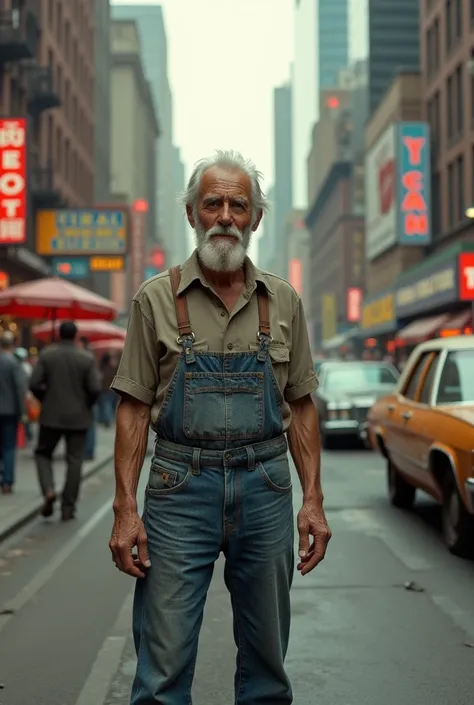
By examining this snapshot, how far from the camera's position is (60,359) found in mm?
10891

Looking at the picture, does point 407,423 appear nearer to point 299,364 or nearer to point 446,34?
point 299,364

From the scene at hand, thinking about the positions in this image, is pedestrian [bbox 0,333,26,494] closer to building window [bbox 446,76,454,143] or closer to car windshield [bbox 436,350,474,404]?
car windshield [bbox 436,350,474,404]

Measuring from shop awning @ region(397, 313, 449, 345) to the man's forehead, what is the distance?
36.1 m

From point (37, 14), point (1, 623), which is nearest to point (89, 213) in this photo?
point (37, 14)

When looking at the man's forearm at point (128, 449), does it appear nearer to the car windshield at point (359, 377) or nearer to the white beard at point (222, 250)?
the white beard at point (222, 250)

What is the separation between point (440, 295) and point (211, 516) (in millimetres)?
37029

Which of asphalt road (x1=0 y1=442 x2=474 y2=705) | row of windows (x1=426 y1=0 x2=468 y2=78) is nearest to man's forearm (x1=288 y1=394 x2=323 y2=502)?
asphalt road (x1=0 y1=442 x2=474 y2=705)

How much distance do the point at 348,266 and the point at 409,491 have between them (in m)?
92.3

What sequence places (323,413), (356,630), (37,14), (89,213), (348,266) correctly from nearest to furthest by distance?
(356,630), (323,413), (89,213), (37,14), (348,266)

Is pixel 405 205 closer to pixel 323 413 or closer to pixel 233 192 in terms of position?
pixel 323 413

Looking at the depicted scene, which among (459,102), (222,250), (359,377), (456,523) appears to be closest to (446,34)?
(459,102)

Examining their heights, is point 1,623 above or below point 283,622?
below

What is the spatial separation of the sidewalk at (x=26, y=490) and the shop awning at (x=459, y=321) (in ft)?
60.2

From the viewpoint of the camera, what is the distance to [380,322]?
185 feet
